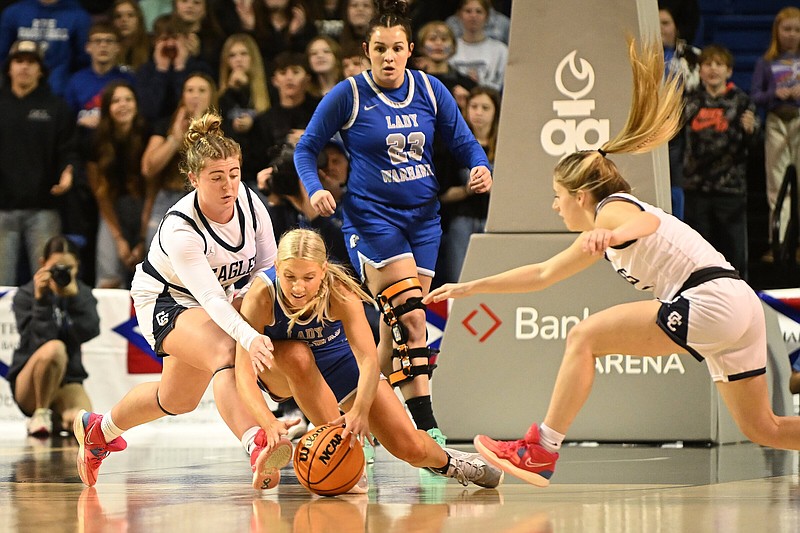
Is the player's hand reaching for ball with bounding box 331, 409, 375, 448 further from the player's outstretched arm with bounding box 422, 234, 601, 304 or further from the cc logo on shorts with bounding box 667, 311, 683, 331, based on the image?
the cc logo on shorts with bounding box 667, 311, 683, 331

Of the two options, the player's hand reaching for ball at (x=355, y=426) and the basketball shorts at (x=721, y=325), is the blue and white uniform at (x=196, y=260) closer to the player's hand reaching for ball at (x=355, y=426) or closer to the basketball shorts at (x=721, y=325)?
the player's hand reaching for ball at (x=355, y=426)

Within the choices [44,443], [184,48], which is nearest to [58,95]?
[184,48]

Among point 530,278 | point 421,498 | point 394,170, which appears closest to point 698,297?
point 530,278

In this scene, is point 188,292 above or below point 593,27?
below

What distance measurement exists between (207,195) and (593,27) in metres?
2.74

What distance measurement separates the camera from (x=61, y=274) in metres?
8.05

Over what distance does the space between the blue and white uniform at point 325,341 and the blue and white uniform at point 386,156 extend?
1070 millimetres

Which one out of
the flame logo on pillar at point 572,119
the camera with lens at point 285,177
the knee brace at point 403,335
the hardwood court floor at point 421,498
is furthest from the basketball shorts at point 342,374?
the camera with lens at point 285,177

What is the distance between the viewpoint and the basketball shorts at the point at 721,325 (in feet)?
14.6

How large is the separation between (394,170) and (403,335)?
843mm

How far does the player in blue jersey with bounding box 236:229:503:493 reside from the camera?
15.3 ft

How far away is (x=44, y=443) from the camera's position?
7391mm

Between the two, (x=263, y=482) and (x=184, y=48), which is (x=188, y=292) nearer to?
(x=263, y=482)

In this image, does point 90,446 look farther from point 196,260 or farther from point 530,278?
point 530,278
